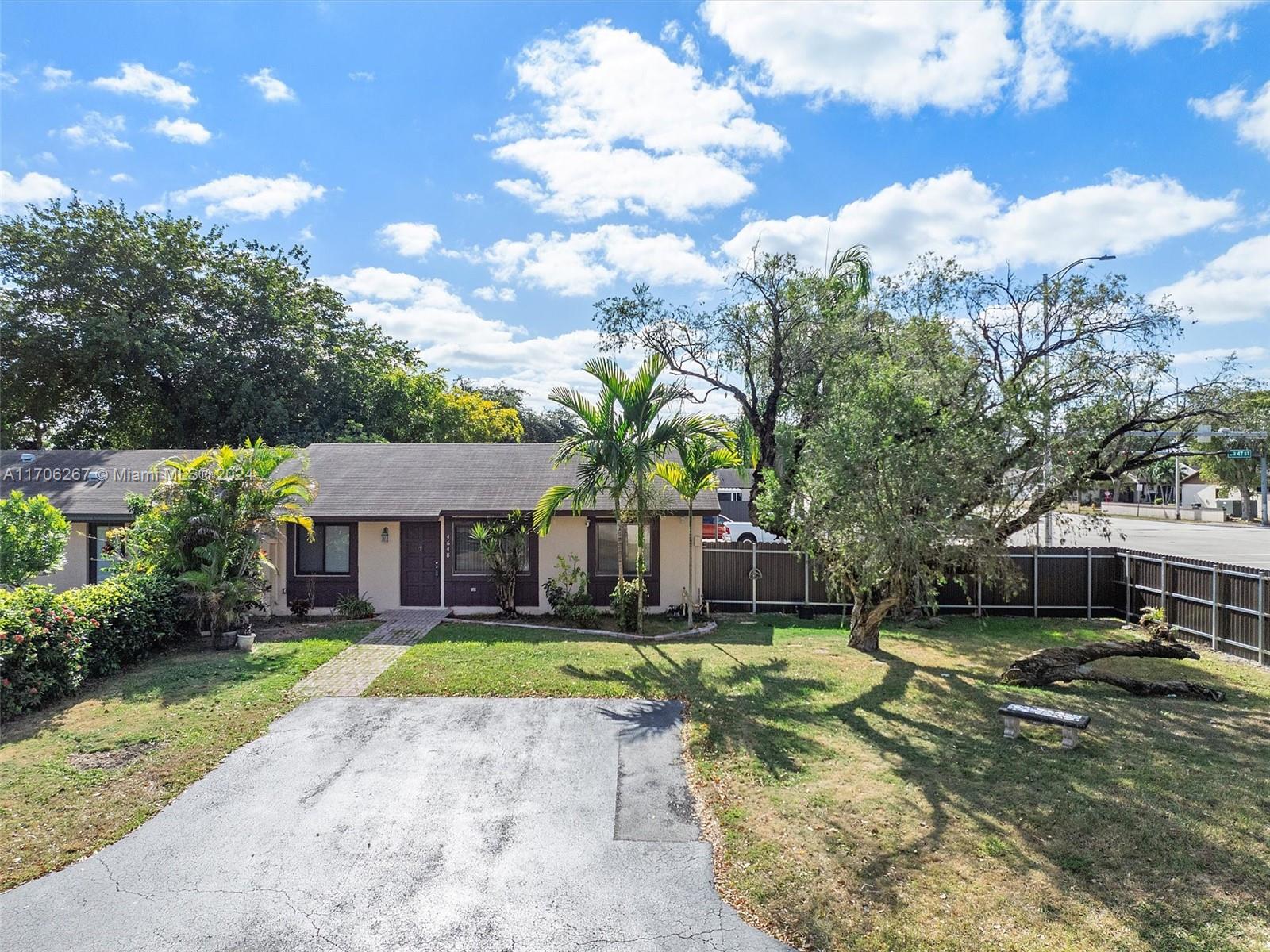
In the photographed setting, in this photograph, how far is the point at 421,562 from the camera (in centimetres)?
1438

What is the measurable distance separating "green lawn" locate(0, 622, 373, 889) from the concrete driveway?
291 millimetres

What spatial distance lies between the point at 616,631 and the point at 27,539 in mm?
10716

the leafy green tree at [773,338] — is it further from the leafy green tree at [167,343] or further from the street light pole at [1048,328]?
the leafy green tree at [167,343]

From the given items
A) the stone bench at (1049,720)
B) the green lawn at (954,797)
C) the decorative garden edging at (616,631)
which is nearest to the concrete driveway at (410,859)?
the green lawn at (954,797)

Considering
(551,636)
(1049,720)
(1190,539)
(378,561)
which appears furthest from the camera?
(1190,539)

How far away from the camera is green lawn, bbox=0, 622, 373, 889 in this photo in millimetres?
5246

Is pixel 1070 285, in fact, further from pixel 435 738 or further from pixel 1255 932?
pixel 435 738

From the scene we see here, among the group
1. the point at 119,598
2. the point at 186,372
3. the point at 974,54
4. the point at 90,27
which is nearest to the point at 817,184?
the point at 974,54

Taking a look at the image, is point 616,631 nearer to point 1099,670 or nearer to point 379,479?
point 379,479

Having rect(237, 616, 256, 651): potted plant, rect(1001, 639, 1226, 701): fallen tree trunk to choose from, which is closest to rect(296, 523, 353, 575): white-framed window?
rect(237, 616, 256, 651): potted plant

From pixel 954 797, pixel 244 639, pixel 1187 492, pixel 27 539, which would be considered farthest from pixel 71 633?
pixel 1187 492

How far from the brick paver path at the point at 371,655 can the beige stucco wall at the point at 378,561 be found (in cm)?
45

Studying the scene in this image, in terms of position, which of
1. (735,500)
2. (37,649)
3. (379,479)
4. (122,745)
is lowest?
(122,745)

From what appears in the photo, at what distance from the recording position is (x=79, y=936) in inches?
162
